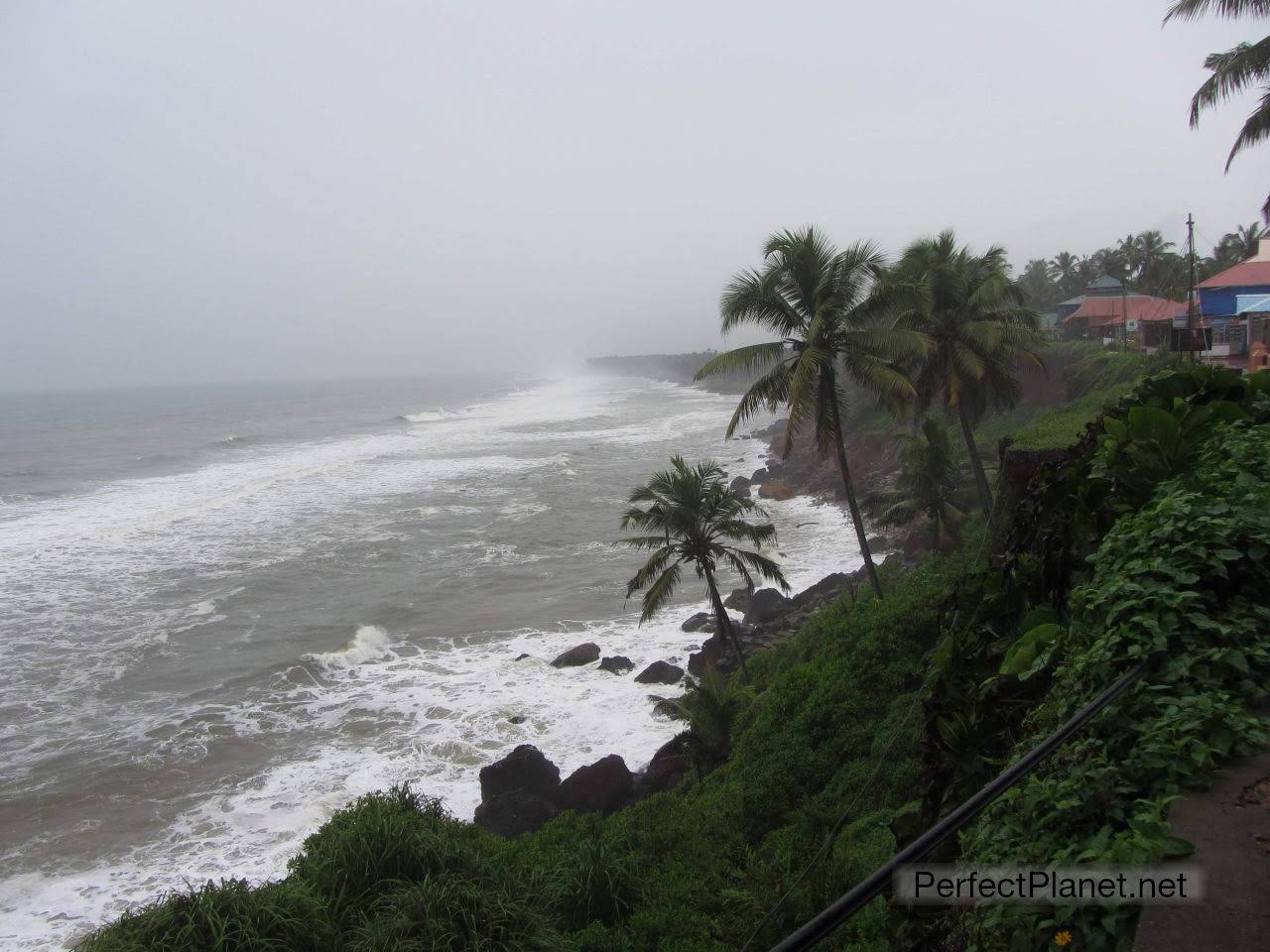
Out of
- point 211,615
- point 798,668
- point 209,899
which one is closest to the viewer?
point 209,899

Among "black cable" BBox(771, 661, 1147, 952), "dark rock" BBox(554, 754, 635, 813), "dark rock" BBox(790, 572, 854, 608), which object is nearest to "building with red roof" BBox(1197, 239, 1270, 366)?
"dark rock" BBox(790, 572, 854, 608)

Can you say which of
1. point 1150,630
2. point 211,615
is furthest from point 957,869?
point 211,615

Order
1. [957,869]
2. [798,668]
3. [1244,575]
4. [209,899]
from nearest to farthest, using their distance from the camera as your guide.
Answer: [957,869]
[1244,575]
[209,899]
[798,668]

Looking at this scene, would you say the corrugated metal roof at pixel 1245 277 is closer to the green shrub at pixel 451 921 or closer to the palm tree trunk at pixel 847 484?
the palm tree trunk at pixel 847 484

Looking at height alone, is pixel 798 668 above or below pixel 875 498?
below

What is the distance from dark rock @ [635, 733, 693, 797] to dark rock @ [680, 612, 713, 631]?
7.46 m

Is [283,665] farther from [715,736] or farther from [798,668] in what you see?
[798,668]

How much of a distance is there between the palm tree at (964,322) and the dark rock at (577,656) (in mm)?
10657

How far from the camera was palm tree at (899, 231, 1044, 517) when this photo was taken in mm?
18125

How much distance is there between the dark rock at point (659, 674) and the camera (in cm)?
1959

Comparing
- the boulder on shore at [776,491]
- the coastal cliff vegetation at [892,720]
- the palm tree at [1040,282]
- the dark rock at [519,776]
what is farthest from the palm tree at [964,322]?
the palm tree at [1040,282]

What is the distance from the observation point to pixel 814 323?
14.1 meters

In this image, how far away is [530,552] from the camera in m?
31.4

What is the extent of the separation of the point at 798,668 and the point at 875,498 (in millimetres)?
9581
